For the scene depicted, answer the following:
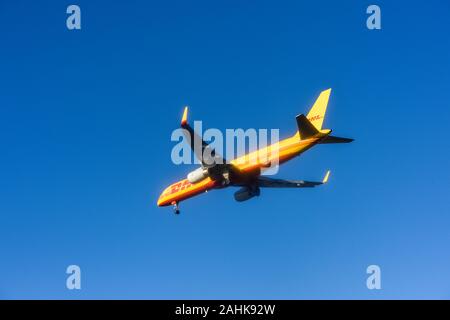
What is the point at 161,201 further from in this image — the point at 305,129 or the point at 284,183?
the point at 305,129

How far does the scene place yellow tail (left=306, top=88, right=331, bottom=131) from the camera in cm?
6122

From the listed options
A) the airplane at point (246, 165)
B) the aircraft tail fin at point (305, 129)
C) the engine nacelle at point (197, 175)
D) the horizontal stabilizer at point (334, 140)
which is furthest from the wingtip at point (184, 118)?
the horizontal stabilizer at point (334, 140)

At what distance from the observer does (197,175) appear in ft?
199

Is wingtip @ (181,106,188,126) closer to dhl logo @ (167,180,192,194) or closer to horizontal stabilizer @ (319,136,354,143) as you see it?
horizontal stabilizer @ (319,136,354,143)

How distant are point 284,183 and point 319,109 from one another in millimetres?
10991

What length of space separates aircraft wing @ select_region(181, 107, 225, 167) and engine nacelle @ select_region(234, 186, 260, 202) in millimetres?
8613

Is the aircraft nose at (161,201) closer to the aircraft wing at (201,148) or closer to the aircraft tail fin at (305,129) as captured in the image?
the aircraft wing at (201,148)

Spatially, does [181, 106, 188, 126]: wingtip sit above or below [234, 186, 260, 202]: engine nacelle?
above

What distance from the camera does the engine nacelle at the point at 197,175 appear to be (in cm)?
5984

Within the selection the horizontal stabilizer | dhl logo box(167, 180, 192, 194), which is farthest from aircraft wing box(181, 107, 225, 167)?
the horizontal stabilizer
